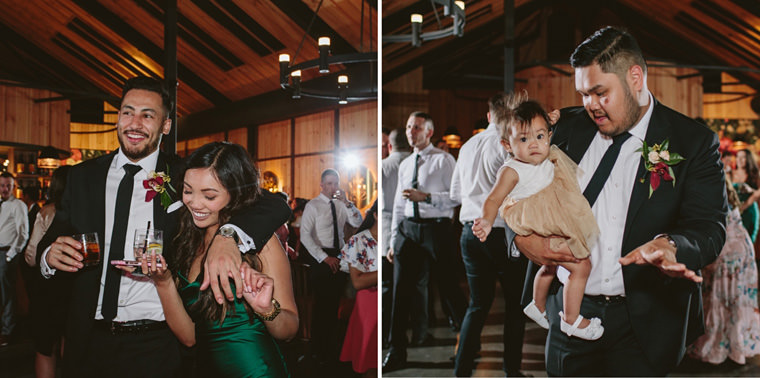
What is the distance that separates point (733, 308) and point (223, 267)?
12.9 ft

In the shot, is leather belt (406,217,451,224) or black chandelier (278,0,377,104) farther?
leather belt (406,217,451,224)

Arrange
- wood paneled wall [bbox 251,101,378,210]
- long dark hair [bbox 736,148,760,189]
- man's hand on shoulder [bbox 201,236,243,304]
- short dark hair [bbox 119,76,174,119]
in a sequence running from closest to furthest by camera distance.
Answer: man's hand on shoulder [bbox 201,236,243,304], short dark hair [bbox 119,76,174,119], wood paneled wall [bbox 251,101,378,210], long dark hair [bbox 736,148,760,189]

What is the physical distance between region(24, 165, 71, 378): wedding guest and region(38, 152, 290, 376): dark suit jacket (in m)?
0.03

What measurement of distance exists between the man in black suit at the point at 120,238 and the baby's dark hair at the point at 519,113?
942mm

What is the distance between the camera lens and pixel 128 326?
1929mm

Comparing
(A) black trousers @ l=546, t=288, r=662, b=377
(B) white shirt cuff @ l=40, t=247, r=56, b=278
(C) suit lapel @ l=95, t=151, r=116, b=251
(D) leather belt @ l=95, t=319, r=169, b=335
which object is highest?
(C) suit lapel @ l=95, t=151, r=116, b=251

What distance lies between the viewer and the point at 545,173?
2053mm

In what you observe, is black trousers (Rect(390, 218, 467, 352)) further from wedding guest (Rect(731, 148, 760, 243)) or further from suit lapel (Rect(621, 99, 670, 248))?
wedding guest (Rect(731, 148, 760, 243))

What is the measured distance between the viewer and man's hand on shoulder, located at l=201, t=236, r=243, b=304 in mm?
1787

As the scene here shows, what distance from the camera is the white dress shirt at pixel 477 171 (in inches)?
97.5

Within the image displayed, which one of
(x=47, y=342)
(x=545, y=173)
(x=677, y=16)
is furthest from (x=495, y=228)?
(x=47, y=342)

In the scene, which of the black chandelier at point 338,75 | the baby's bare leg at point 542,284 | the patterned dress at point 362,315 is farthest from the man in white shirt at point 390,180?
the baby's bare leg at point 542,284

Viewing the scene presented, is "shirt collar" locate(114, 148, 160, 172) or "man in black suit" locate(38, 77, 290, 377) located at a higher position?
"shirt collar" locate(114, 148, 160, 172)

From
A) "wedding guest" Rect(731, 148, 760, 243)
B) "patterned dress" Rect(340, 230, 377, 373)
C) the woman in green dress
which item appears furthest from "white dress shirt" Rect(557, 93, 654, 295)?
"wedding guest" Rect(731, 148, 760, 243)
